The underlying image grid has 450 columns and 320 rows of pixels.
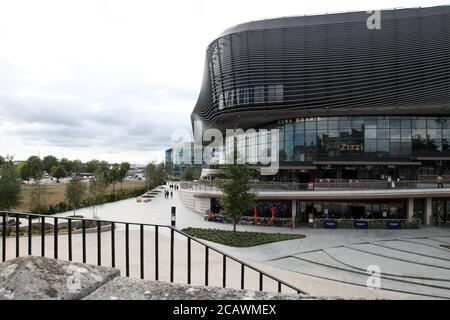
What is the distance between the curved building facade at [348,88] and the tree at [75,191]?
22.4m

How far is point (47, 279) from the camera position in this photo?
2.52 meters

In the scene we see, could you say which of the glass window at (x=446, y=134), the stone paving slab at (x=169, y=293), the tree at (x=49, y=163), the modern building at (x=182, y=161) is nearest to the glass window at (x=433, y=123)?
the glass window at (x=446, y=134)

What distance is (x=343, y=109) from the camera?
40156 mm

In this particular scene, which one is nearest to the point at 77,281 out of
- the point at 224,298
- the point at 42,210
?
the point at 224,298

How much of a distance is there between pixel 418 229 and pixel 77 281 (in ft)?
108

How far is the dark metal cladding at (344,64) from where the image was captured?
38.2 meters

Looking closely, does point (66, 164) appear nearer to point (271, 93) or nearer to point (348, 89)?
point (271, 93)

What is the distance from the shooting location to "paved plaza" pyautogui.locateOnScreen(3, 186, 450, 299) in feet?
43.7

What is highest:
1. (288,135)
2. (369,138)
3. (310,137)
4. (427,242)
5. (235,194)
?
(288,135)

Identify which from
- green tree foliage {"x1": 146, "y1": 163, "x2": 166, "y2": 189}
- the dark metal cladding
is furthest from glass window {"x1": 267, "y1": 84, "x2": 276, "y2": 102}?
green tree foliage {"x1": 146, "y1": 163, "x2": 166, "y2": 189}

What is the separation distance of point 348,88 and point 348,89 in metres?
0.14

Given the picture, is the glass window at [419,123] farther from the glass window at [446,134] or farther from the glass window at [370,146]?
the glass window at [370,146]

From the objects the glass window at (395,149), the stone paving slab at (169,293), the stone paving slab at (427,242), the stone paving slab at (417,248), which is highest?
the glass window at (395,149)

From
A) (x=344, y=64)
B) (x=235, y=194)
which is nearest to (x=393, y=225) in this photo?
(x=235, y=194)
